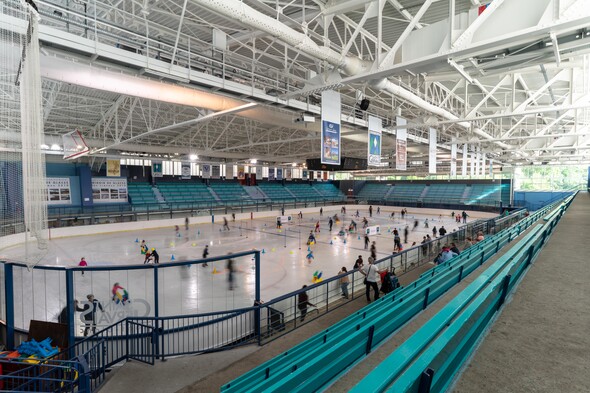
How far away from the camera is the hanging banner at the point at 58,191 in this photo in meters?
29.4

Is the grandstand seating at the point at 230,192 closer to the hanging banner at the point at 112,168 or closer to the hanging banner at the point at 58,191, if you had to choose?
the hanging banner at the point at 112,168

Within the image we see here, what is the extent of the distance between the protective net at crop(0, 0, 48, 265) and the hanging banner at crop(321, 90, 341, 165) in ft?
26.5

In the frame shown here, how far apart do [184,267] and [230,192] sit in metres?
31.3

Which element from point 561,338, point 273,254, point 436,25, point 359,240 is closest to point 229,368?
point 561,338

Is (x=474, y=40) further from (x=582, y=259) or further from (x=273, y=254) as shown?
(x=273, y=254)

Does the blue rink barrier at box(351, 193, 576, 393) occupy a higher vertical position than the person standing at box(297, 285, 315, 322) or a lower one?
higher

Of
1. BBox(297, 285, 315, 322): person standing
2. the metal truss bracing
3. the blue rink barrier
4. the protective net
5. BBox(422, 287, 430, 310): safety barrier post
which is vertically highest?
the metal truss bracing

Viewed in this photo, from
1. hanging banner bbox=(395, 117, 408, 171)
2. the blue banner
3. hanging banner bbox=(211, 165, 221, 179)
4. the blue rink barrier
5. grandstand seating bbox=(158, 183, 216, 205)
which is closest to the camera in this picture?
the blue rink barrier

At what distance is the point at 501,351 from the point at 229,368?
15.1ft

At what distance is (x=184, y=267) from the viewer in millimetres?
15680

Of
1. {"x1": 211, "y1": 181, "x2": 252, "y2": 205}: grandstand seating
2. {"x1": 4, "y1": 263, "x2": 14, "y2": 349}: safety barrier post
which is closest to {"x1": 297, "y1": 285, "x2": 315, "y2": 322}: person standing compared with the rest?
{"x1": 4, "y1": 263, "x2": 14, "y2": 349}: safety barrier post

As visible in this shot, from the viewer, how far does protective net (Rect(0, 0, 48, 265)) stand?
5441 mm

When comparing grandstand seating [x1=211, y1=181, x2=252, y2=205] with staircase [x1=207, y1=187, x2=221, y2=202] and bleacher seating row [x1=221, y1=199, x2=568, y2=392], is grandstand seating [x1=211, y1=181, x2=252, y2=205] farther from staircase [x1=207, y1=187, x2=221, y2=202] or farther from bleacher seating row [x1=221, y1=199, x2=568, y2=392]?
bleacher seating row [x1=221, y1=199, x2=568, y2=392]

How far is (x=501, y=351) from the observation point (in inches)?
92.7
